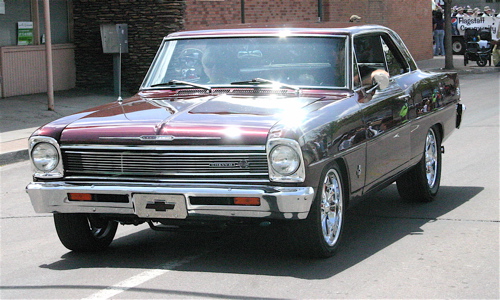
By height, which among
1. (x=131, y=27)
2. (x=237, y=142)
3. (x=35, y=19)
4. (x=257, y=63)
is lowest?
(x=237, y=142)

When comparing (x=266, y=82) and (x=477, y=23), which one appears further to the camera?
(x=477, y=23)

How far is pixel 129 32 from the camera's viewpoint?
2088 centimetres

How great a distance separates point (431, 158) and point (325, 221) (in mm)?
2749

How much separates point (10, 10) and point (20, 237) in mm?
11822

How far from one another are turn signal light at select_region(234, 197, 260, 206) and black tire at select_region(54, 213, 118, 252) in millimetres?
1132

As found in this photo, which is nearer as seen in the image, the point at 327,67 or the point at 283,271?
the point at 283,271

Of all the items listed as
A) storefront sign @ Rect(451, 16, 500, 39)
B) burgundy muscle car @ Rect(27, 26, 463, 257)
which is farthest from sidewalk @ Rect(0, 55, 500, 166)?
storefront sign @ Rect(451, 16, 500, 39)

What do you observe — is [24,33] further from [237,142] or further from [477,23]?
[477,23]

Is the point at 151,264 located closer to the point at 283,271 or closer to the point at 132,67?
the point at 283,271

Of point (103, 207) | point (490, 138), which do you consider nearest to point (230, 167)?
point (103, 207)

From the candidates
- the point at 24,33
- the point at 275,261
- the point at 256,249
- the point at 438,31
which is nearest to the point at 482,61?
the point at 438,31

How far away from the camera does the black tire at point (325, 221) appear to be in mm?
5781

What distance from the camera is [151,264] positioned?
20.0 feet

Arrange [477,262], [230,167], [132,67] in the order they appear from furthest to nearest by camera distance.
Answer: [132,67]
[477,262]
[230,167]
